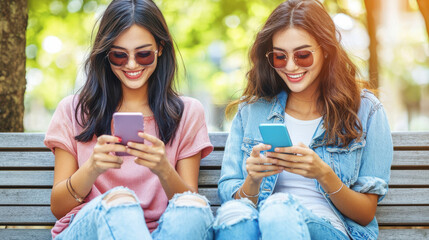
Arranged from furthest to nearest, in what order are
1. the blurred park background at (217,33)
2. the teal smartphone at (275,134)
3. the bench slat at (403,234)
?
the blurred park background at (217,33), the bench slat at (403,234), the teal smartphone at (275,134)

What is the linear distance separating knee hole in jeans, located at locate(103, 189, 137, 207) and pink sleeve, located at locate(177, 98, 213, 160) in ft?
2.70

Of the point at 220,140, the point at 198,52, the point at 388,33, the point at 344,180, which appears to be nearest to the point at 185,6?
the point at 198,52

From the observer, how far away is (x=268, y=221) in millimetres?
2541

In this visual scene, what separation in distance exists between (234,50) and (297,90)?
350 inches

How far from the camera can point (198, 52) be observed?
40.0ft

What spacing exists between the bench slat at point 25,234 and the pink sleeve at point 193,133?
1.12m

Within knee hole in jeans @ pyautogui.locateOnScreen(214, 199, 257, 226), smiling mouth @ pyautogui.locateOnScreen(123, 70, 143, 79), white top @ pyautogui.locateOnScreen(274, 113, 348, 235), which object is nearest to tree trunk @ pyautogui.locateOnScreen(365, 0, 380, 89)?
white top @ pyautogui.locateOnScreen(274, 113, 348, 235)

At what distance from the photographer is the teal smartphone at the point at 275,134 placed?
2.71 metres

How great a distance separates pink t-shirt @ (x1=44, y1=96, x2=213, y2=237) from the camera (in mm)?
3318

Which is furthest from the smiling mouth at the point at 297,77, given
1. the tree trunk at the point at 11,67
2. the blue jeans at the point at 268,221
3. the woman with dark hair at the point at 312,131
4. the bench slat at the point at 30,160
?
the tree trunk at the point at 11,67

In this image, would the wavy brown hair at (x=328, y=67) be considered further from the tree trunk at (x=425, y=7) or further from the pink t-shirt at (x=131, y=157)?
the tree trunk at (x=425, y=7)

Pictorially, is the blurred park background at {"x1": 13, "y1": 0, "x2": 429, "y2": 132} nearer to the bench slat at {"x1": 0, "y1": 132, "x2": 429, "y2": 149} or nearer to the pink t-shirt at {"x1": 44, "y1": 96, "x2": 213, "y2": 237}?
the bench slat at {"x1": 0, "y1": 132, "x2": 429, "y2": 149}

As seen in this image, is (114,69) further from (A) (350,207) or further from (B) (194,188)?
(A) (350,207)

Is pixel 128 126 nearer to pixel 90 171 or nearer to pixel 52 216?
pixel 90 171
